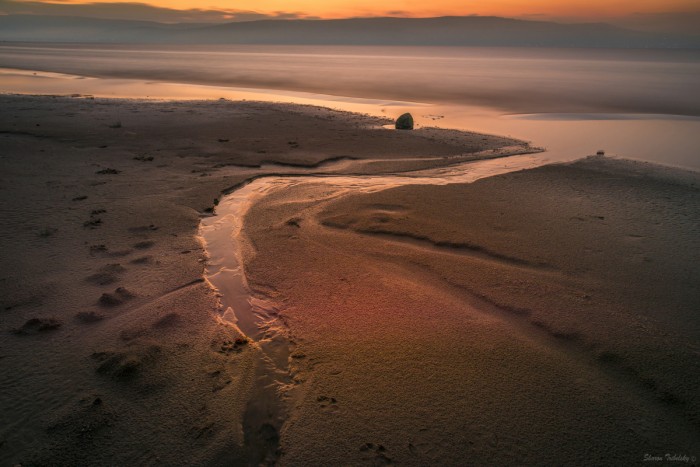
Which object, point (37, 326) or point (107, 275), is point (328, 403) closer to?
point (37, 326)

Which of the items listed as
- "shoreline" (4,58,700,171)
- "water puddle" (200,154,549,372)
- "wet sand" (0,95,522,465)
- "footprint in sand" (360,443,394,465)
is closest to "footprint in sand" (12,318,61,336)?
"wet sand" (0,95,522,465)

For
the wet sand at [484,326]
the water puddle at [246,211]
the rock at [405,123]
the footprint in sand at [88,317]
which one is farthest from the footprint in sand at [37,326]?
the rock at [405,123]

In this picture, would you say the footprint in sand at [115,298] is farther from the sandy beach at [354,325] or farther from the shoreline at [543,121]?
the shoreline at [543,121]

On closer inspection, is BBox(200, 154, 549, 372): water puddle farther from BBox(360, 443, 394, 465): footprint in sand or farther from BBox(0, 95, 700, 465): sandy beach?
BBox(360, 443, 394, 465): footprint in sand

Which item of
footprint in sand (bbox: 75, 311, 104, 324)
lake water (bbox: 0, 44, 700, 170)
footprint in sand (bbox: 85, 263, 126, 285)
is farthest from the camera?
lake water (bbox: 0, 44, 700, 170)

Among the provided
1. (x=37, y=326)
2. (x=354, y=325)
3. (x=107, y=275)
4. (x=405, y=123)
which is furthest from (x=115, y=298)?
(x=405, y=123)

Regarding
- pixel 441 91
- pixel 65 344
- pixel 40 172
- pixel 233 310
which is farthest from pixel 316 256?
pixel 441 91
